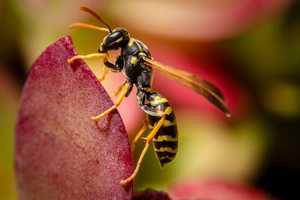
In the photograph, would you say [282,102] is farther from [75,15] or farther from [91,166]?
[91,166]

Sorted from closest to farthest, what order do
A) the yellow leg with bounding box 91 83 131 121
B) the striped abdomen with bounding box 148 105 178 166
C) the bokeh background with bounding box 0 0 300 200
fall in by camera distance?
the yellow leg with bounding box 91 83 131 121
the striped abdomen with bounding box 148 105 178 166
the bokeh background with bounding box 0 0 300 200

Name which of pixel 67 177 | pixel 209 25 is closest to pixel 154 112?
pixel 67 177

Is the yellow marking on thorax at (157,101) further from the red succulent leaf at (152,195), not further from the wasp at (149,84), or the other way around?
the red succulent leaf at (152,195)

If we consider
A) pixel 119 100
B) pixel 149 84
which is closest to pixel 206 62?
pixel 149 84

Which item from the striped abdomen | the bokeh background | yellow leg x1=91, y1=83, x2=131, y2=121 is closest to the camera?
yellow leg x1=91, y1=83, x2=131, y2=121

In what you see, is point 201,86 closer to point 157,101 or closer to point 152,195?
point 157,101

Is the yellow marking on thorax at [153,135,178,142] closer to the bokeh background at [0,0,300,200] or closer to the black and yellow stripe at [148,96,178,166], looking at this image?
the black and yellow stripe at [148,96,178,166]

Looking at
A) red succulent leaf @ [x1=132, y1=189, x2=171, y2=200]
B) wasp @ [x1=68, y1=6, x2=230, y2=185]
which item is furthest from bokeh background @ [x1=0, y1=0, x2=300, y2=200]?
red succulent leaf @ [x1=132, y1=189, x2=171, y2=200]
